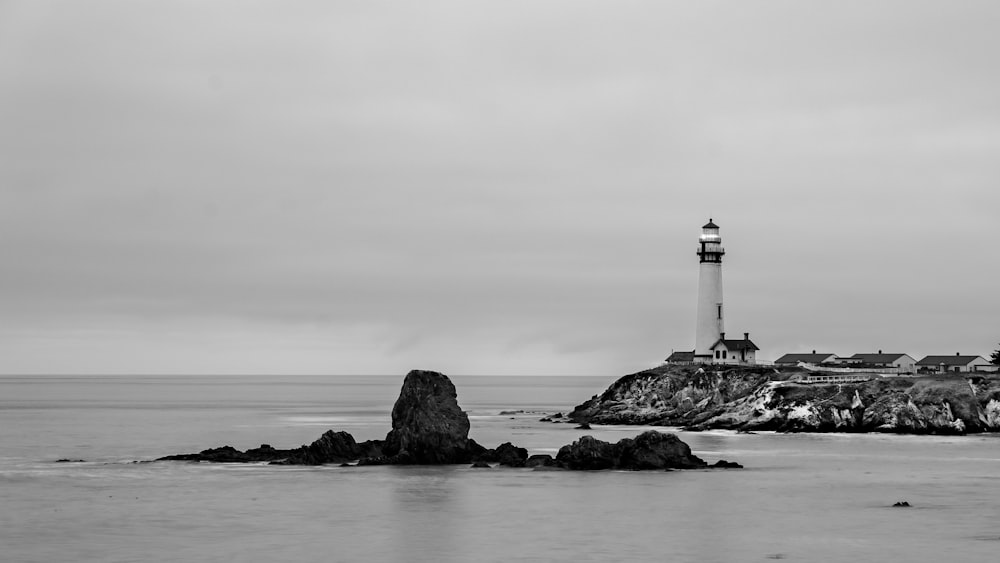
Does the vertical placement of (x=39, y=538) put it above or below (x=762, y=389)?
below

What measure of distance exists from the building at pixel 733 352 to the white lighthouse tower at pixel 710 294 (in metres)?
0.46

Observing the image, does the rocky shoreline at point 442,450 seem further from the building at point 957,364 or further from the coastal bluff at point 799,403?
the building at point 957,364

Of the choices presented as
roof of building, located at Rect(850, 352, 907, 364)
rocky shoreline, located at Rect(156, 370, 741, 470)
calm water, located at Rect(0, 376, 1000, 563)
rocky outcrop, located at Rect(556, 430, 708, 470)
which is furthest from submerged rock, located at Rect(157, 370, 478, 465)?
roof of building, located at Rect(850, 352, 907, 364)

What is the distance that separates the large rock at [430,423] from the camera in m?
61.3

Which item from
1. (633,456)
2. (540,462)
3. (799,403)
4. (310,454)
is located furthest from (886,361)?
(310,454)

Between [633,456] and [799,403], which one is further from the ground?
[799,403]

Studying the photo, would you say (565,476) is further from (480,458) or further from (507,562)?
(507,562)

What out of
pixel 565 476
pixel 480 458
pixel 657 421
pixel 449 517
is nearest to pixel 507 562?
pixel 449 517

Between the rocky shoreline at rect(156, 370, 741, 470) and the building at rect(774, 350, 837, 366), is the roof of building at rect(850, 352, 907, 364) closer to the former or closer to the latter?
the building at rect(774, 350, 837, 366)

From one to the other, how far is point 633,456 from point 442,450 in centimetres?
967

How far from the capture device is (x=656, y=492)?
51.4 meters

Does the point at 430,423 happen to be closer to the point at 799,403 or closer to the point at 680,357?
the point at 799,403

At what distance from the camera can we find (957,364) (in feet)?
379

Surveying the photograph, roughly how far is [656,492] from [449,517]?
1033cm
